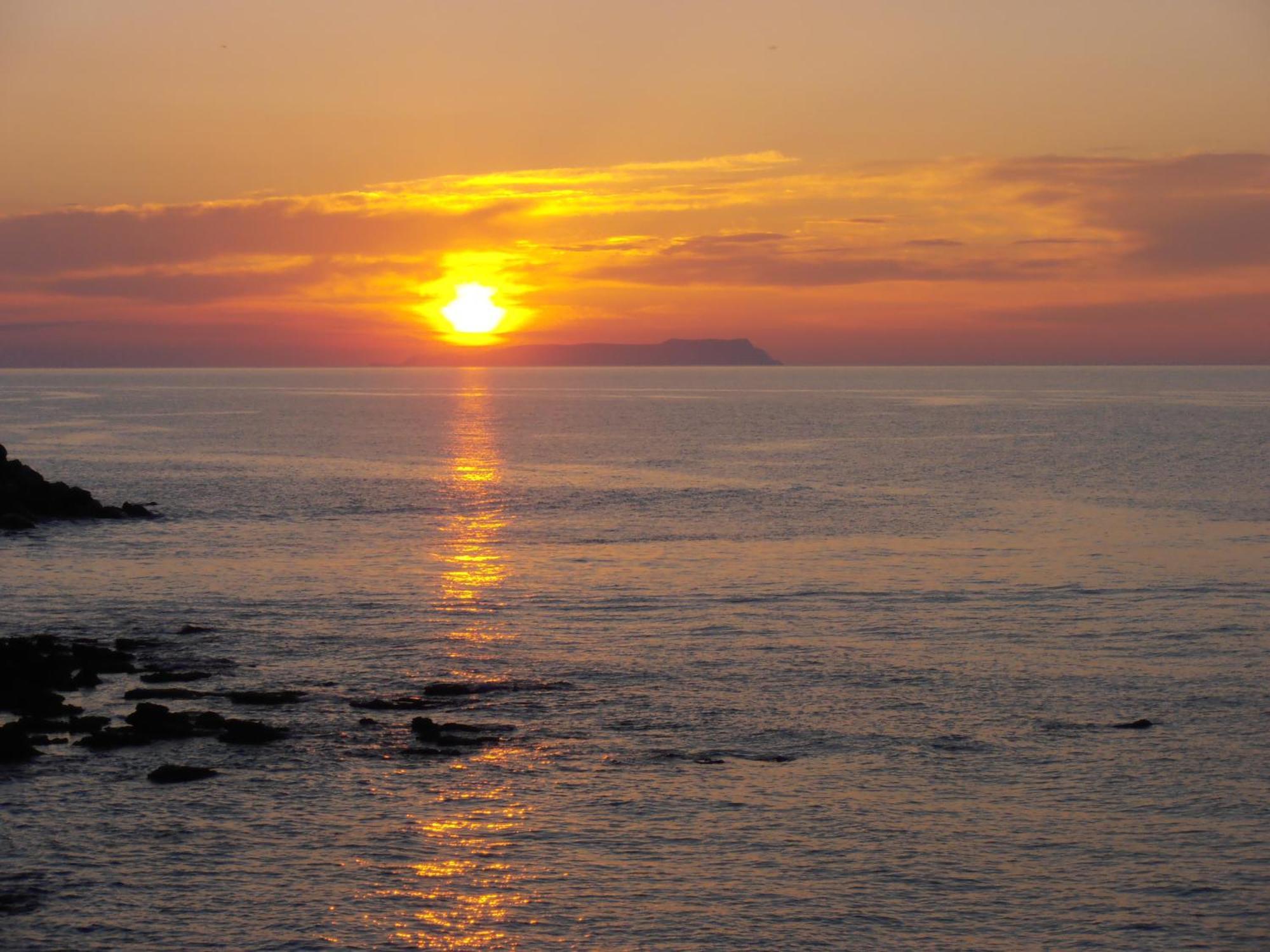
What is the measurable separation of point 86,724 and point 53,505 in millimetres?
40580

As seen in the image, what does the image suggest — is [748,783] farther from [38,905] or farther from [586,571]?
[586,571]

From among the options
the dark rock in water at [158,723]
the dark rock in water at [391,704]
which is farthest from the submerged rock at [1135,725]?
the dark rock in water at [158,723]

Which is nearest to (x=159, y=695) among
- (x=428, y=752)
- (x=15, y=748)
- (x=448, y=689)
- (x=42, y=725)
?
(x=42, y=725)

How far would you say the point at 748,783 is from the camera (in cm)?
2309

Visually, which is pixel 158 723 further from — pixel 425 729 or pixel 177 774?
pixel 425 729

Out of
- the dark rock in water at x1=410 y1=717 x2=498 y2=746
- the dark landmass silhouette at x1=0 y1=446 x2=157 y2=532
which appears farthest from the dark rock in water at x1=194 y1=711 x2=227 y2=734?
the dark landmass silhouette at x1=0 y1=446 x2=157 y2=532

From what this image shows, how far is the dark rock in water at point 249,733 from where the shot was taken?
1010 inches

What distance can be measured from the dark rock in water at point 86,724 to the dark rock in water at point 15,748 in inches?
44.5

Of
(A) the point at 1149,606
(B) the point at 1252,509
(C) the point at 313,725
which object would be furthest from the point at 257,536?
(B) the point at 1252,509

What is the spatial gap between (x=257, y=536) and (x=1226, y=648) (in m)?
39.3

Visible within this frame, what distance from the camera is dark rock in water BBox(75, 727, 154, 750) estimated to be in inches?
989

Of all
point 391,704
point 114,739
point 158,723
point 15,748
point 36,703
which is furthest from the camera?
point 391,704

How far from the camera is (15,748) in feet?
79.9

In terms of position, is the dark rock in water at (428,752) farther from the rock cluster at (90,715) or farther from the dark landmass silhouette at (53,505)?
the dark landmass silhouette at (53,505)
